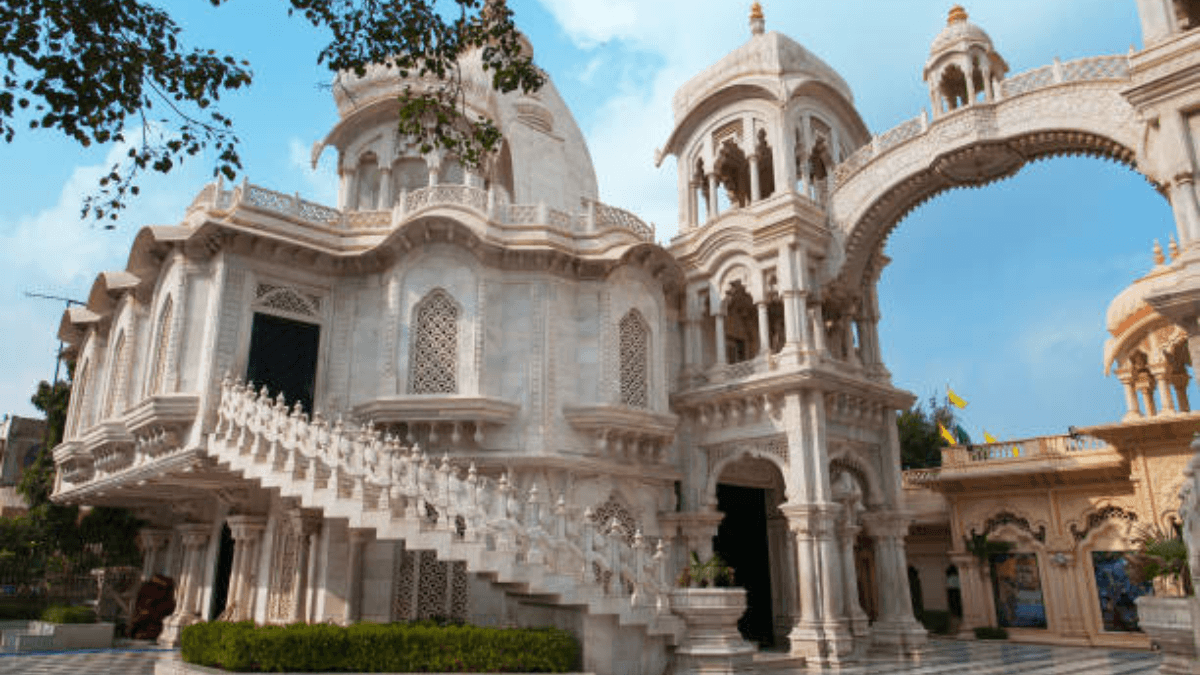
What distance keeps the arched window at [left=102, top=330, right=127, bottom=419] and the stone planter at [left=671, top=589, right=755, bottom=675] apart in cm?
1232

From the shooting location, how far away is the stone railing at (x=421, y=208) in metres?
15.8

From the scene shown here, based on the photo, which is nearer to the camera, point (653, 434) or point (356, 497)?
point (356, 497)

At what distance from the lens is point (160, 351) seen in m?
15.4

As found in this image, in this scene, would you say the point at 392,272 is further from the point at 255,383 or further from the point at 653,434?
the point at 653,434

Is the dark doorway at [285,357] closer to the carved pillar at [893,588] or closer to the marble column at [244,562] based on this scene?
the marble column at [244,562]

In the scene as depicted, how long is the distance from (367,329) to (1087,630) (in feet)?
60.9

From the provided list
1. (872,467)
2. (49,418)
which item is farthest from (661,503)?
(49,418)

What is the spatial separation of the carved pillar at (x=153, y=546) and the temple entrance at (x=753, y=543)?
12.5 m

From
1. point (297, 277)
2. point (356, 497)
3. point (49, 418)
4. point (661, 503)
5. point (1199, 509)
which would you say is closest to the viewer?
point (1199, 509)

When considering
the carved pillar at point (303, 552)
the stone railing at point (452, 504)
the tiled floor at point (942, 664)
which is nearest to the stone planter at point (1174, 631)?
the tiled floor at point (942, 664)

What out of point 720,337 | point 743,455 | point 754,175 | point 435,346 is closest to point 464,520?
point 435,346

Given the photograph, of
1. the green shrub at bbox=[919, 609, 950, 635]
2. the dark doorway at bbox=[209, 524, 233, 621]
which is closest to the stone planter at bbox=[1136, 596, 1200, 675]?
the green shrub at bbox=[919, 609, 950, 635]

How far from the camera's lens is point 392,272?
53.5 ft

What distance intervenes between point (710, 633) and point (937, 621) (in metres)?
14.5
